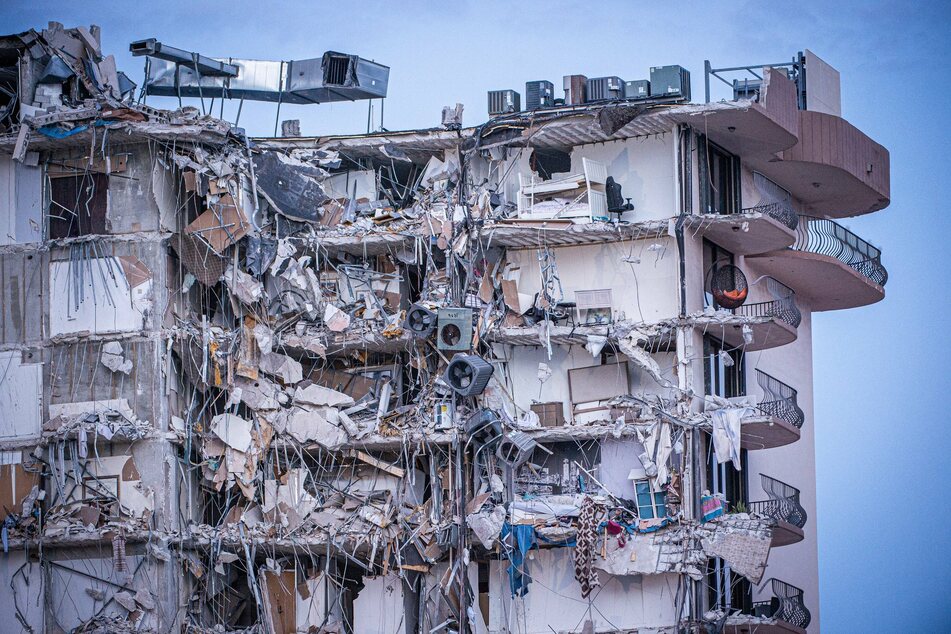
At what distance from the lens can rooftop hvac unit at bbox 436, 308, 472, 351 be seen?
41250 millimetres

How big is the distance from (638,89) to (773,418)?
7.63m

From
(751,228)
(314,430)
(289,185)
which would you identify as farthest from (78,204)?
(751,228)

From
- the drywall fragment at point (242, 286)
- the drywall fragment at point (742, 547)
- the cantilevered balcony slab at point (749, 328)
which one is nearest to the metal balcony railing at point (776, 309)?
the cantilevered balcony slab at point (749, 328)

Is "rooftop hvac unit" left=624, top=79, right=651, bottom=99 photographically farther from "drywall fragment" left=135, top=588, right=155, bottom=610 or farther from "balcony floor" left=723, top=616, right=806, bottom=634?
"drywall fragment" left=135, top=588, right=155, bottom=610

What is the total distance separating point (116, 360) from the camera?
41.8 metres

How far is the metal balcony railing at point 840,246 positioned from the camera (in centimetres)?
4659

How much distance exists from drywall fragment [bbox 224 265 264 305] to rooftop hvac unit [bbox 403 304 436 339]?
349 centimetres

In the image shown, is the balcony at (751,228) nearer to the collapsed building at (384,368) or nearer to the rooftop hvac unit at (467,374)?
the collapsed building at (384,368)

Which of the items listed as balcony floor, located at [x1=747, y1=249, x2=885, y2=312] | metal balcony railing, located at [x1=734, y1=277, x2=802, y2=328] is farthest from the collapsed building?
balcony floor, located at [x1=747, y1=249, x2=885, y2=312]

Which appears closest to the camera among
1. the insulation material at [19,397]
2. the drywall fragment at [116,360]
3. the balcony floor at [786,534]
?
the drywall fragment at [116,360]

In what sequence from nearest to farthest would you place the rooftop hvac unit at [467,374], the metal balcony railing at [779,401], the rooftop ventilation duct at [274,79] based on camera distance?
the rooftop hvac unit at [467,374] → the metal balcony railing at [779,401] → the rooftop ventilation duct at [274,79]

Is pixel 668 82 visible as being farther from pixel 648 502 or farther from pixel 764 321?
pixel 648 502

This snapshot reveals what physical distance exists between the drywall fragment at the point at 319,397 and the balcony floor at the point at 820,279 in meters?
9.96

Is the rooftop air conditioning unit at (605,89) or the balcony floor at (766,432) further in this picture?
the rooftop air conditioning unit at (605,89)
